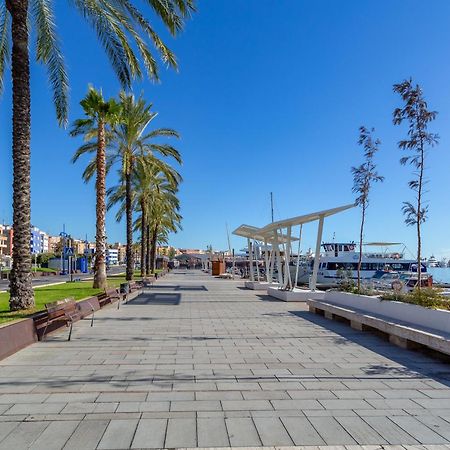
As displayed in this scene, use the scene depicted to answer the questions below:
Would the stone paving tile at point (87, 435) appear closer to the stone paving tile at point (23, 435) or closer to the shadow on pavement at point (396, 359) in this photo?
the stone paving tile at point (23, 435)

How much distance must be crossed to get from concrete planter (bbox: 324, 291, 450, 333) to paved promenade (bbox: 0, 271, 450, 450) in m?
0.70

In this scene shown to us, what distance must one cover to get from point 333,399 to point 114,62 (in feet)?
36.9

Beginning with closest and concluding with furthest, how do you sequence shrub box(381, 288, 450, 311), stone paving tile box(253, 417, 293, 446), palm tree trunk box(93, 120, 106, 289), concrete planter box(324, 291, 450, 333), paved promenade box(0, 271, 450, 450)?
stone paving tile box(253, 417, 293, 446) → paved promenade box(0, 271, 450, 450) → concrete planter box(324, 291, 450, 333) → shrub box(381, 288, 450, 311) → palm tree trunk box(93, 120, 106, 289)

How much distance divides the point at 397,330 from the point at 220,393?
4.50 metres

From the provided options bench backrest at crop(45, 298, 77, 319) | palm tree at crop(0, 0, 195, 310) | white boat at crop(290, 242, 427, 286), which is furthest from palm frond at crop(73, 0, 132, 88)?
white boat at crop(290, 242, 427, 286)

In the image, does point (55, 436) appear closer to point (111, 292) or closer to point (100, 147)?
point (111, 292)

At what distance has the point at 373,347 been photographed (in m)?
9.05

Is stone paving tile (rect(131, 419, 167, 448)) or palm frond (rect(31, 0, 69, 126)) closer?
stone paving tile (rect(131, 419, 167, 448))

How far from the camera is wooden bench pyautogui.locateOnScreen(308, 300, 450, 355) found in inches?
301

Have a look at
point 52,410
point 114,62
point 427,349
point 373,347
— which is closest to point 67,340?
point 52,410

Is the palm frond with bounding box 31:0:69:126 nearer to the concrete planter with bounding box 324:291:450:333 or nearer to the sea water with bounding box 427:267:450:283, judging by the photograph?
the concrete planter with bounding box 324:291:450:333

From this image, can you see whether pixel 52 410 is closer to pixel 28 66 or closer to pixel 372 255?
pixel 28 66

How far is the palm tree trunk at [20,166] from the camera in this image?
1085cm

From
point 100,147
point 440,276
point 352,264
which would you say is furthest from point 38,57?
point 440,276
